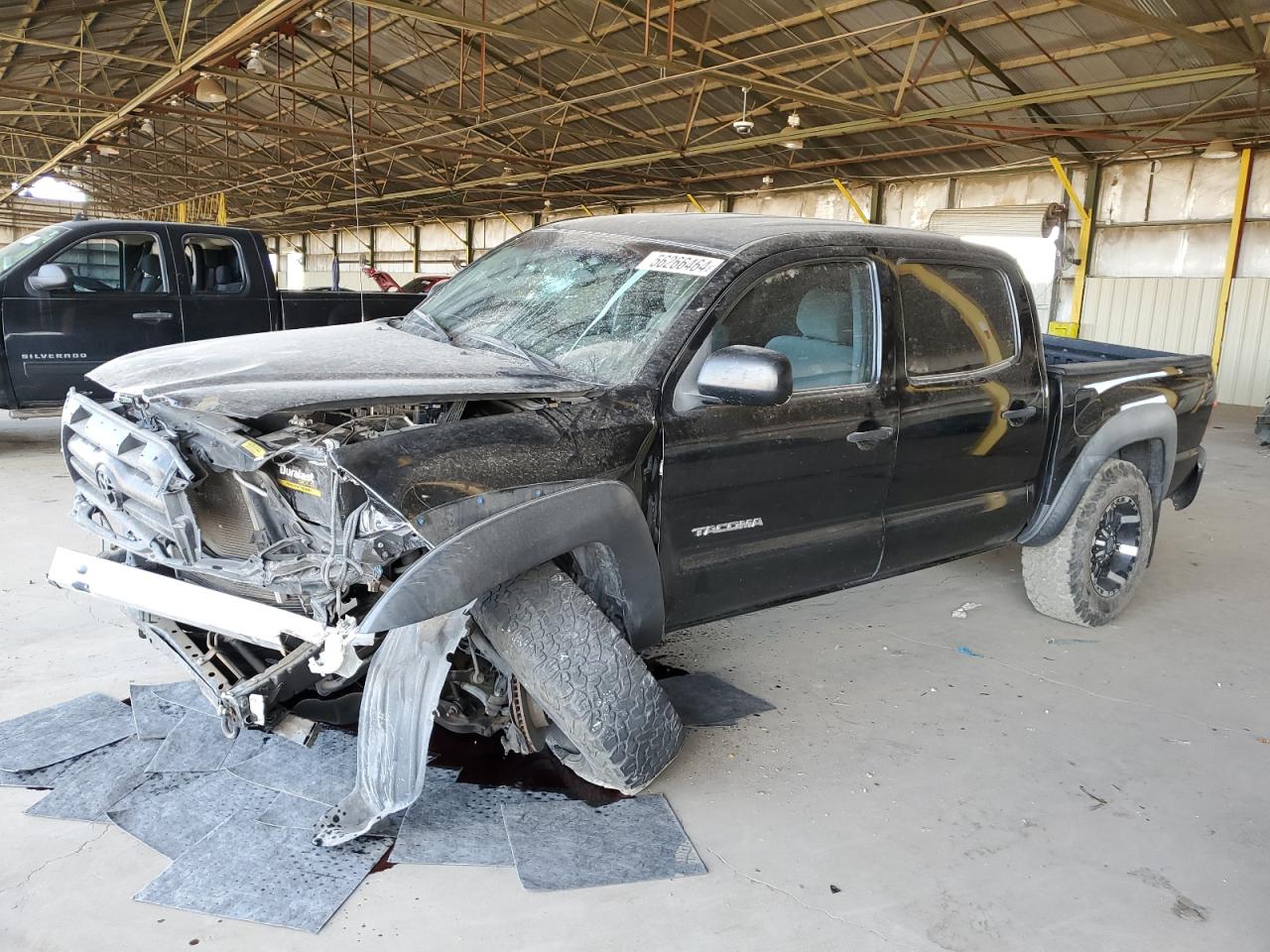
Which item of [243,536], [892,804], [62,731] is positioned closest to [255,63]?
[62,731]

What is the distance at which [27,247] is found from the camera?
7.00 m

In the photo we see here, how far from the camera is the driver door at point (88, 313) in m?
6.91

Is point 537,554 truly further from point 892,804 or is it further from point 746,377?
point 892,804

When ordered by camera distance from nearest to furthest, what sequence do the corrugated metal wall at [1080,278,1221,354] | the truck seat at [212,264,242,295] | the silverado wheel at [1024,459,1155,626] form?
the silverado wheel at [1024,459,1155,626], the truck seat at [212,264,242,295], the corrugated metal wall at [1080,278,1221,354]

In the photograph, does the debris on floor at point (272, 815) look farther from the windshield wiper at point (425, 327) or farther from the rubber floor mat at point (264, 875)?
the windshield wiper at point (425, 327)

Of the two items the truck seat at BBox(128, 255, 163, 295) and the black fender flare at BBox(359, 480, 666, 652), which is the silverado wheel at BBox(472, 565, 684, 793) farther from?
the truck seat at BBox(128, 255, 163, 295)

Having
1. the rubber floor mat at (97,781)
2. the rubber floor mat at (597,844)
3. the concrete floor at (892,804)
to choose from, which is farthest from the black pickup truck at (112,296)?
the rubber floor mat at (597,844)

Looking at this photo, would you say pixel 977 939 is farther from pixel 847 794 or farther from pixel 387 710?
pixel 387 710

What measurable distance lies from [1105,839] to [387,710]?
7.17ft

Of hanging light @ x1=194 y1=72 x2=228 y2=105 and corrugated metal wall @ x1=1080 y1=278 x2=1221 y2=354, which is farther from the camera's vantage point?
corrugated metal wall @ x1=1080 y1=278 x2=1221 y2=354

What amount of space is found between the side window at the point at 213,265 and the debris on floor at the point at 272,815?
5.09 meters

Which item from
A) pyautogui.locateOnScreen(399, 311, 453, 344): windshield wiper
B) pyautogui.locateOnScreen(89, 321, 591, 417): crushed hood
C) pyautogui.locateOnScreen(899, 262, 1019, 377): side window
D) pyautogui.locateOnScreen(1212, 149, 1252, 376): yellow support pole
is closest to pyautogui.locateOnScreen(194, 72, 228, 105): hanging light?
pyautogui.locateOnScreen(399, 311, 453, 344): windshield wiper

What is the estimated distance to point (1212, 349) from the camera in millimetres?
14555

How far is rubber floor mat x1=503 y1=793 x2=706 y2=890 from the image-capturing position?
8.30 feet
